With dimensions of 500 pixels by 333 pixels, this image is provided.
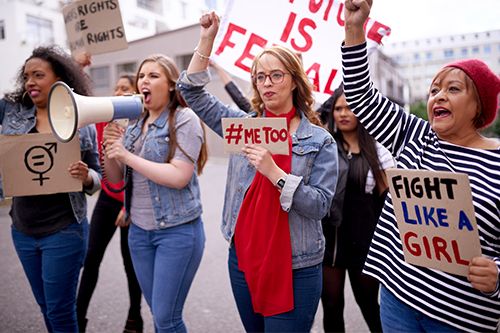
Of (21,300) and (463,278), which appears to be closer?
(463,278)

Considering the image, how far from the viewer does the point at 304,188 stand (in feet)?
5.58

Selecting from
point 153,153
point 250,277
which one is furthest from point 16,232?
point 250,277

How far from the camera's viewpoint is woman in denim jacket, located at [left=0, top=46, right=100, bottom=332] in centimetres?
232

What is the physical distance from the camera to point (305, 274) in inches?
72.5

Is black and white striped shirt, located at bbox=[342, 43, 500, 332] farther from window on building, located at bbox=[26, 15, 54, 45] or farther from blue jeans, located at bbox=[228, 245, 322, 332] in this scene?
window on building, located at bbox=[26, 15, 54, 45]

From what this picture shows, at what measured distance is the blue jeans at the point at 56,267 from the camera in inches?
90.9

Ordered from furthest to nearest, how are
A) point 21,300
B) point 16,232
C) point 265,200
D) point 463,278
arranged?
point 21,300 < point 16,232 < point 265,200 < point 463,278

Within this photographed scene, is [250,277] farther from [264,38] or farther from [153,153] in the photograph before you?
[264,38]

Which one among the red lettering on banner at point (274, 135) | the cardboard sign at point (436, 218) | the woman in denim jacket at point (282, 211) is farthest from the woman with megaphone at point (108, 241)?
the cardboard sign at point (436, 218)

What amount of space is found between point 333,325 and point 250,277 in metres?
1.20

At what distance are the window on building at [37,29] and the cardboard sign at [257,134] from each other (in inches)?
608

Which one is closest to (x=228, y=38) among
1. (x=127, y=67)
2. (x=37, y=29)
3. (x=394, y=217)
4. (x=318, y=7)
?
(x=318, y=7)

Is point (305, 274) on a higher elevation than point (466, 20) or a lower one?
lower

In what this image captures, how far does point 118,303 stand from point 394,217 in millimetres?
2978
